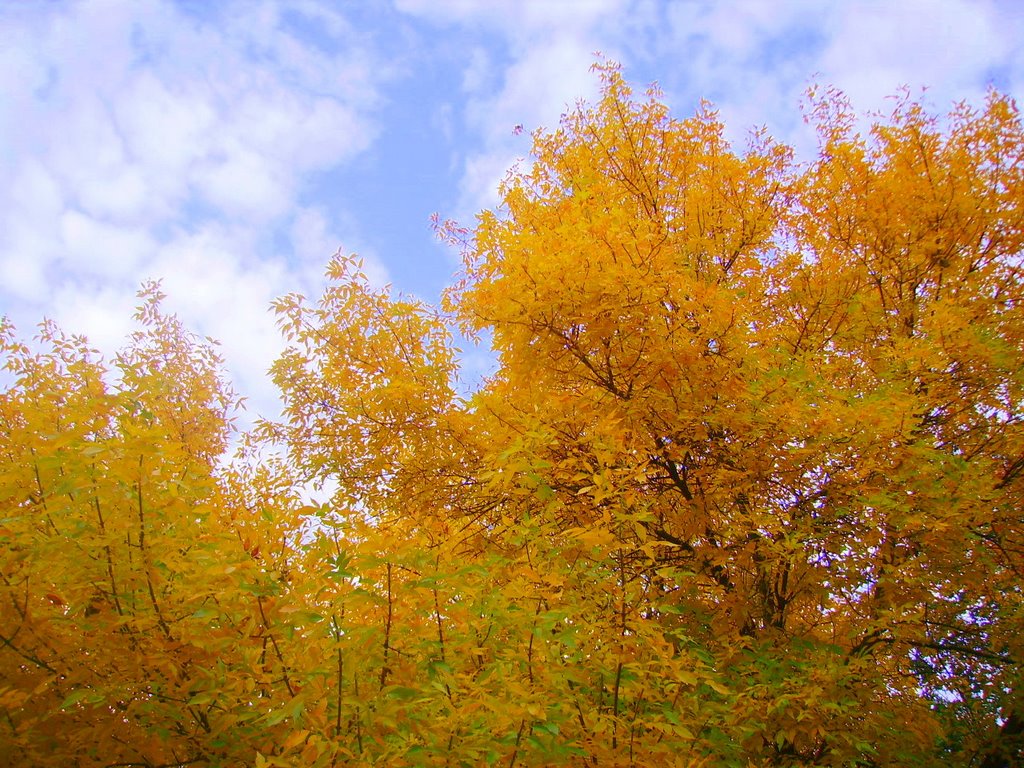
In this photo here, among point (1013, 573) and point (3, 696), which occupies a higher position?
point (1013, 573)

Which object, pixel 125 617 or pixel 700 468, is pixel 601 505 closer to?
pixel 700 468

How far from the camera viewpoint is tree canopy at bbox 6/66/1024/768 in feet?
6.97

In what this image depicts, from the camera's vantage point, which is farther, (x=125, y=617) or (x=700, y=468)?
(x=700, y=468)

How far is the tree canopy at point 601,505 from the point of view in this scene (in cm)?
212

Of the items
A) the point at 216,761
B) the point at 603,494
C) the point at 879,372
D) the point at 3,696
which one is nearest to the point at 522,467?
the point at 603,494

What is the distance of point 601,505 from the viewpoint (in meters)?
3.72

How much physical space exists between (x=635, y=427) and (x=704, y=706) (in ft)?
5.31

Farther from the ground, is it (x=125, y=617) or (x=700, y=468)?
(x=700, y=468)

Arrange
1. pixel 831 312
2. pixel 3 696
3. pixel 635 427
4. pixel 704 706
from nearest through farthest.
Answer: pixel 3 696
pixel 704 706
pixel 635 427
pixel 831 312

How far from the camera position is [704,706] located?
114 inches

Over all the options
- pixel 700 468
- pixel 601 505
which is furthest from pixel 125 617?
pixel 700 468

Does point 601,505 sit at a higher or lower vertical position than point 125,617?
higher

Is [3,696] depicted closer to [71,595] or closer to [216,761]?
[71,595]

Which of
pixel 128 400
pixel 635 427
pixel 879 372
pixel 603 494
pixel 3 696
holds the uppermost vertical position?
pixel 879 372
